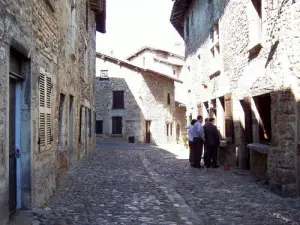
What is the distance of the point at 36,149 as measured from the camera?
5309mm

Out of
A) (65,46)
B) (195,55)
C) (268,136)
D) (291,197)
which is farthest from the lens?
(195,55)

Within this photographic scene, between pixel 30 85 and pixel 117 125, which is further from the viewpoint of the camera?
pixel 117 125

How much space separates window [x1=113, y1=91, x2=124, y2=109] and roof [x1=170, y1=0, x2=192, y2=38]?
8.82 meters

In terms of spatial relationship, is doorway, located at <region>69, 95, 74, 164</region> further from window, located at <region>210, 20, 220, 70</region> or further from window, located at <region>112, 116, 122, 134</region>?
window, located at <region>112, 116, 122, 134</region>

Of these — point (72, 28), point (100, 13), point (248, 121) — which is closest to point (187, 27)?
point (100, 13)

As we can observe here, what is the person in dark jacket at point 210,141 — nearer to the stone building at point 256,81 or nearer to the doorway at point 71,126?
the stone building at point 256,81

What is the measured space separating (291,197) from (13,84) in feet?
15.5

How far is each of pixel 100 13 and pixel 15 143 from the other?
14939 millimetres

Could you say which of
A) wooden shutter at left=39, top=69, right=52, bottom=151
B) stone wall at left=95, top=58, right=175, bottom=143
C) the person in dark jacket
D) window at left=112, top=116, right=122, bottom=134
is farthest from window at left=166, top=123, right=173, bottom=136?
wooden shutter at left=39, top=69, right=52, bottom=151

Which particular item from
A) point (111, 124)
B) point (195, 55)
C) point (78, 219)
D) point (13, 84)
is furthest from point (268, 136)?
point (111, 124)

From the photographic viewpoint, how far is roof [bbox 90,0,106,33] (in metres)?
16.0

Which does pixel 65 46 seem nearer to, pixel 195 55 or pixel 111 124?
pixel 195 55

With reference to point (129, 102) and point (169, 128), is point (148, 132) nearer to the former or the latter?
point (169, 128)

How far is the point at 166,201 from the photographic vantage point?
238 inches
